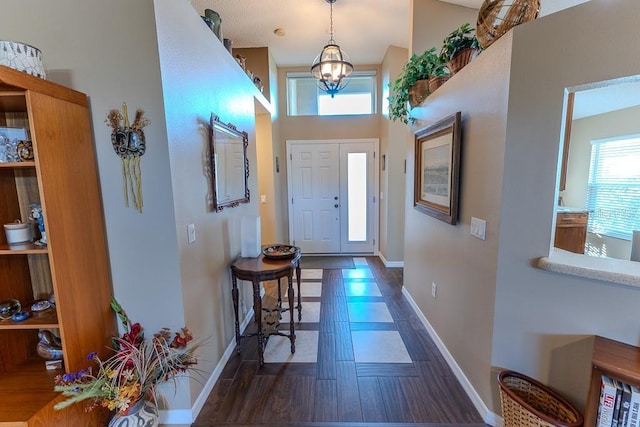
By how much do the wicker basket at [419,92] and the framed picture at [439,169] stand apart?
0.32m

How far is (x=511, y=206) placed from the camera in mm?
1455

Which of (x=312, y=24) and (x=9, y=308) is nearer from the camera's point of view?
(x=9, y=308)

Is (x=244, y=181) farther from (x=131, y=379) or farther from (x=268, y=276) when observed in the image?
(x=131, y=379)

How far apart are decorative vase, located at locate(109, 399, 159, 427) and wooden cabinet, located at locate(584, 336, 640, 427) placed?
204 centimetres

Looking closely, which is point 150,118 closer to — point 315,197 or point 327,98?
point 315,197

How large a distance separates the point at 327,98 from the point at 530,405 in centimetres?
474

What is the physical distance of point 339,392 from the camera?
1898 mm

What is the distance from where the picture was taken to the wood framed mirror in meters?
2.07

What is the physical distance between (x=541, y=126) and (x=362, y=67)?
399 cm

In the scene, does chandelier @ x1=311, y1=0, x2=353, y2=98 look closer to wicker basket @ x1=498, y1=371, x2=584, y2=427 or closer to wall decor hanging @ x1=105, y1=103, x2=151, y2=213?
wall decor hanging @ x1=105, y1=103, x2=151, y2=213

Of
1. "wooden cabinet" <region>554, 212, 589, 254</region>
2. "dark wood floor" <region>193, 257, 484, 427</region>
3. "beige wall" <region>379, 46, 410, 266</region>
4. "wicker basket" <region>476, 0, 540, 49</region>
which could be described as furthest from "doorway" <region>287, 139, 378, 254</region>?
"wicker basket" <region>476, 0, 540, 49</region>

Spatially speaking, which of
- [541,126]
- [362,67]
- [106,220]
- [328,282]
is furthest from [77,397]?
[362,67]

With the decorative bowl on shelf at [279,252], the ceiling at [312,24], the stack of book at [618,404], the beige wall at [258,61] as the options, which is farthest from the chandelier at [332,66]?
the stack of book at [618,404]

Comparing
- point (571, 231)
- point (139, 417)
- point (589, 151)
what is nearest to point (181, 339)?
point (139, 417)
